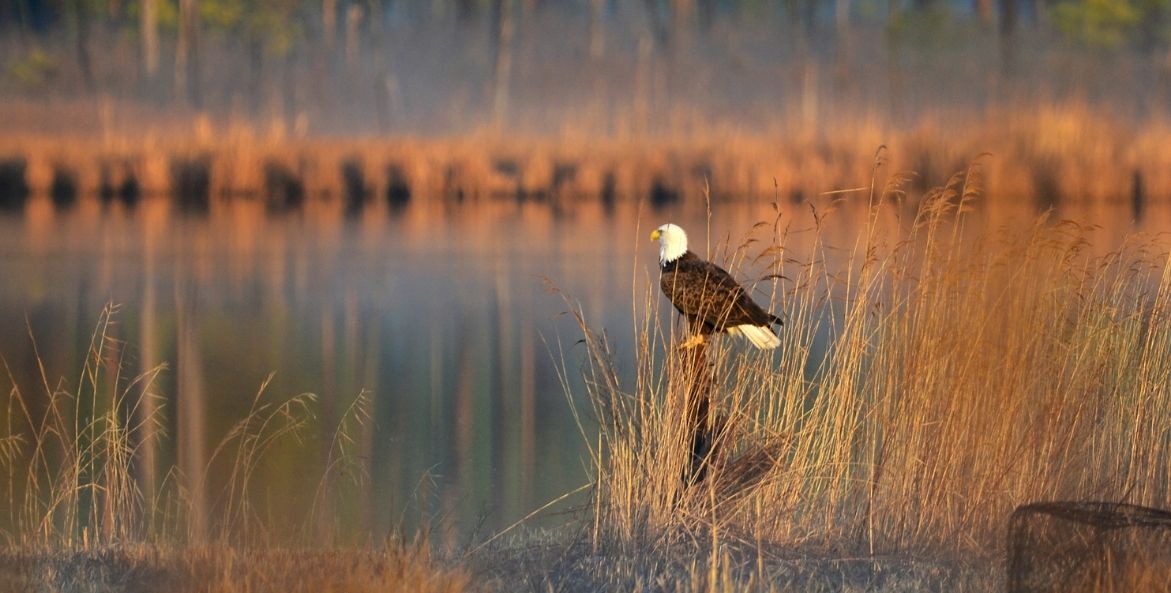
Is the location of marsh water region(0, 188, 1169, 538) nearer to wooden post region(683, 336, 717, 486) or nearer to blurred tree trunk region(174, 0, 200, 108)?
wooden post region(683, 336, 717, 486)

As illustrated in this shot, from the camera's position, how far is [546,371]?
9.69 metres

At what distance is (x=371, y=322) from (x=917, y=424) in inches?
296

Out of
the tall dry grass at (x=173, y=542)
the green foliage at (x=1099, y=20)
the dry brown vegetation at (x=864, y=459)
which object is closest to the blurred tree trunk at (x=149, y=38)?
the green foliage at (x=1099, y=20)

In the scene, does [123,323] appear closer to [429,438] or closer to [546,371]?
[546,371]

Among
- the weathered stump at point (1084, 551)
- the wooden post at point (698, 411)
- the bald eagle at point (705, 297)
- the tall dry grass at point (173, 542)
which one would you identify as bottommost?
the tall dry grass at point (173, 542)

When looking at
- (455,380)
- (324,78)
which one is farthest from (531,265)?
(324,78)

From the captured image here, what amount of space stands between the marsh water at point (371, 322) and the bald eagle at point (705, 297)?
377 millimetres

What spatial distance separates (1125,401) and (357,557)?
2.61 meters

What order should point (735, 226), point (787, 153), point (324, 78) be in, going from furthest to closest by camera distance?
point (324, 78)
point (787, 153)
point (735, 226)

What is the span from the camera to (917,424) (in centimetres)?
494

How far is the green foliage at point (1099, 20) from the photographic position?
125ft

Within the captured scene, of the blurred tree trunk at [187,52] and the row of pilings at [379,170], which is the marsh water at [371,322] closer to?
the row of pilings at [379,170]

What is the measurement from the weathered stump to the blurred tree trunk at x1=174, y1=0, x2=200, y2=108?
33.3 m

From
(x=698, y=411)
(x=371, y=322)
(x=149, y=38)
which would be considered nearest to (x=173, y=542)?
(x=698, y=411)
